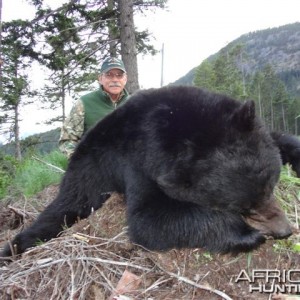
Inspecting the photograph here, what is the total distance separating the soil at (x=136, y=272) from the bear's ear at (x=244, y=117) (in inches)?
27.0

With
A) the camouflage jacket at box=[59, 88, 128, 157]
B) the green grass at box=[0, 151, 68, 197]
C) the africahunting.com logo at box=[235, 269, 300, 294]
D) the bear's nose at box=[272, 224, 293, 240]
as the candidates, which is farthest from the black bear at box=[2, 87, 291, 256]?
the green grass at box=[0, 151, 68, 197]

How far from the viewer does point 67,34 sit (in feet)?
33.8

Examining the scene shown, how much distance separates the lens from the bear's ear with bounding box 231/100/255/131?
2188 mm

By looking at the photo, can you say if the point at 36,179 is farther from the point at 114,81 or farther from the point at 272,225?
the point at 272,225

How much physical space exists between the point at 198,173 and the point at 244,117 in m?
0.41

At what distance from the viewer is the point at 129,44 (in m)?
9.34

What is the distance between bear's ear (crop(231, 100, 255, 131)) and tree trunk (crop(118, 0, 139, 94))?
6.81m

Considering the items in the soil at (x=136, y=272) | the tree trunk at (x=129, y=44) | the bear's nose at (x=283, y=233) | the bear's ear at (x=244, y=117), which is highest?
the tree trunk at (x=129, y=44)

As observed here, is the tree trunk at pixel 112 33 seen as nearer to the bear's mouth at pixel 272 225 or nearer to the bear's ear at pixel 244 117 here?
the bear's ear at pixel 244 117

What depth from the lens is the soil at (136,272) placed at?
207cm

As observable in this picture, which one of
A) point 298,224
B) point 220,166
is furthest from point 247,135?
point 298,224

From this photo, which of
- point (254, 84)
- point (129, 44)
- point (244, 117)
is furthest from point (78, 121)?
point (254, 84)

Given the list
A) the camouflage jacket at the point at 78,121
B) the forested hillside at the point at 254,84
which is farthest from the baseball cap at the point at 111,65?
the forested hillside at the point at 254,84

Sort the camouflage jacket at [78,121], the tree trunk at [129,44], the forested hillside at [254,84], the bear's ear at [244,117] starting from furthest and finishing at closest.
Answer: the forested hillside at [254,84] → the tree trunk at [129,44] → the camouflage jacket at [78,121] → the bear's ear at [244,117]
